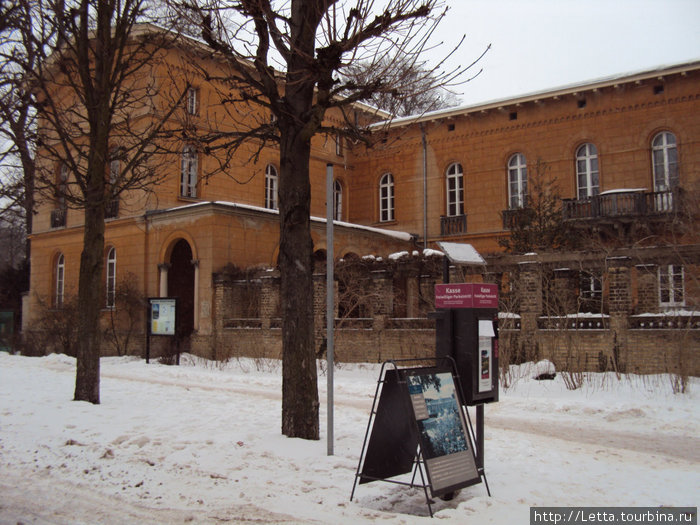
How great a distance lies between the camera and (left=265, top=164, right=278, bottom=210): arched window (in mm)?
30641

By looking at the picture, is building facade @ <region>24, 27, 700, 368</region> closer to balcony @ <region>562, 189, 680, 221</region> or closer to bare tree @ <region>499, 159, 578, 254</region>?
balcony @ <region>562, 189, 680, 221</region>

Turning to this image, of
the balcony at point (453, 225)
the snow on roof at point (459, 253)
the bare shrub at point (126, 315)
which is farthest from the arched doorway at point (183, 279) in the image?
the snow on roof at point (459, 253)

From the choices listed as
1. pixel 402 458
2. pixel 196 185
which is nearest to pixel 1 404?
pixel 402 458

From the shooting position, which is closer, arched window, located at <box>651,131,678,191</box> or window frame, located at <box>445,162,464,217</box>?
arched window, located at <box>651,131,678,191</box>

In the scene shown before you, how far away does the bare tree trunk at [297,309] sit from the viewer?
25.1 feet

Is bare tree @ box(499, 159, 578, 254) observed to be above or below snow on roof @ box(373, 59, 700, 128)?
below

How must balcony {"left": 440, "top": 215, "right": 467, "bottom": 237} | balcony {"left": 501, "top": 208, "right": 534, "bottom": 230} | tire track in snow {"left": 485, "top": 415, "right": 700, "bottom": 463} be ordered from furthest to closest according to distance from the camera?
balcony {"left": 440, "top": 215, "right": 467, "bottom": 237}, balcony {"left": 501, "top": 208, "right": 534, "bottom": 230}, tire track in snow {"left": 485, "top": 415, "right": 700, "bottom": 463}

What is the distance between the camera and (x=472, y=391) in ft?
19.4

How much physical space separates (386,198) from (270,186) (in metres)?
6.85

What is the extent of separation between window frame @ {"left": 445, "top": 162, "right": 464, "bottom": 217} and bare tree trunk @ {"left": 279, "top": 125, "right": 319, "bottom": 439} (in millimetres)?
24291

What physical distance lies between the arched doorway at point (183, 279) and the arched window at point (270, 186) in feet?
17.6

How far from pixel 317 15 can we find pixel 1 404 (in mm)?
8088

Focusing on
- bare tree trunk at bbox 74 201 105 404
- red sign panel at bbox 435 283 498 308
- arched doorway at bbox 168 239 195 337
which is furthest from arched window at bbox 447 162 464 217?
red sign panel at bbox 435 283 498 308

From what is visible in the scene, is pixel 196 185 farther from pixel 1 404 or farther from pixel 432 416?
pixel 432 416
